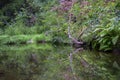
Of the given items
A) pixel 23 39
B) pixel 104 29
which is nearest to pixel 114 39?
pixel 104 29

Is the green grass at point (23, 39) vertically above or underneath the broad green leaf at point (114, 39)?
underneath

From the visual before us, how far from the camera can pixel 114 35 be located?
24.6 feet

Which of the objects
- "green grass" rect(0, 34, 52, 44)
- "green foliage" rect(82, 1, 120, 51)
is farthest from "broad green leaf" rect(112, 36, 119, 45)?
"green grass" rect(0, 34, 52, 44)

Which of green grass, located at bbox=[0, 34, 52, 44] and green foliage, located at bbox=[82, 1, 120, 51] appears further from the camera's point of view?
green grass, located at bbox=[0, 34, 52, 44]

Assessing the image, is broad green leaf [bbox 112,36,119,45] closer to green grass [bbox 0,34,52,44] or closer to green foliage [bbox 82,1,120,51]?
green foliage [bbox 82,1,120,51]

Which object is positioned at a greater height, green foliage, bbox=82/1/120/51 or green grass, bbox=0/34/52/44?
green foliage, bbox=82/1/120/51

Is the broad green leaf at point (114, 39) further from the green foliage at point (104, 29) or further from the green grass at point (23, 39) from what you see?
the green grass at point (23, 39)

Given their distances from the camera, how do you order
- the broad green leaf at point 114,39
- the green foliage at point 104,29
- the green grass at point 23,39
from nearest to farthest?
the broad green leaf at point 114,39
the green foliage at point 104,29
the green grass at point 23,39

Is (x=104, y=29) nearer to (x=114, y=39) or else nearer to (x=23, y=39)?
(x=114, y=39)

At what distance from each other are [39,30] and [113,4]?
6846 mm

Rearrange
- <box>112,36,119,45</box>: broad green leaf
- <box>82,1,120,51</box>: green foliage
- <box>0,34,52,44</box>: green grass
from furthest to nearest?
<box>0,34,52,44</box>: green grass, <box>82,1,120,51</box>: green foliage, <box>112,36,119,45</box>: broad green leaf

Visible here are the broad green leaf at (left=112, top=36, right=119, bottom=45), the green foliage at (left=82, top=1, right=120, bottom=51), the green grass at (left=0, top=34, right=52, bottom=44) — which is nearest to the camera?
the broad green leaf at (left=112, top=36, right=119, bottom=45)

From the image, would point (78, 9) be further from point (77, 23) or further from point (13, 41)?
point (13, 41)

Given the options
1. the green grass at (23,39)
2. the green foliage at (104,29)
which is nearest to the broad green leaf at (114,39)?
the green foliage at (104,29)
